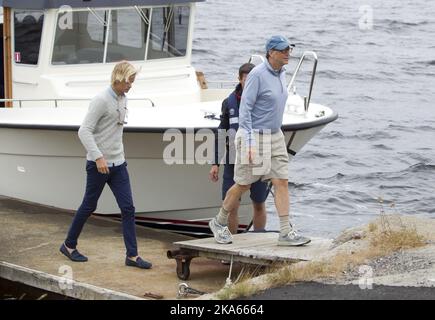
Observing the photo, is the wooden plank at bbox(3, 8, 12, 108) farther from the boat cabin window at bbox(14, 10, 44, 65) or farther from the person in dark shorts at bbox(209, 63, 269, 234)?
the person in dark shorts at bbox(209, 63, 269, 234)

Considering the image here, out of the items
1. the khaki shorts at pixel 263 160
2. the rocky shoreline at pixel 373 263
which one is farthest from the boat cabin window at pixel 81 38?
the rocky shoreline at pixel 373 263

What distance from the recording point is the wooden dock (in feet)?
29.1

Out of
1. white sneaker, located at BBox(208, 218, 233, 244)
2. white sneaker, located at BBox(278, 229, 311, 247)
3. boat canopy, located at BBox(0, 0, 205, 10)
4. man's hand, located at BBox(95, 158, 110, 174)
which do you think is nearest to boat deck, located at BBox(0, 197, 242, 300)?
white sneaker, located at BBox(208, 218, 233, 244)

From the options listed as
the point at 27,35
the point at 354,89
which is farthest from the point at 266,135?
the point at 354,89

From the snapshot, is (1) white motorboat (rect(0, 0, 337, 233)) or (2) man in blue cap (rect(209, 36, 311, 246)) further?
(1) white motorboat (rect(0, 0, 337, 233))

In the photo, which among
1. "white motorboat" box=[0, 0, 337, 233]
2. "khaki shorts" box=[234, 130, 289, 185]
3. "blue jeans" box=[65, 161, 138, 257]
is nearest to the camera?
"khaki shorts" box=[234, 130, 289, 185]

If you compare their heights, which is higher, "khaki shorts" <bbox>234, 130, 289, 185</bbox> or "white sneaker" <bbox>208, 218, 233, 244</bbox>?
"khaki shorts" <bbox>234, 130, 289, 185</bbox>

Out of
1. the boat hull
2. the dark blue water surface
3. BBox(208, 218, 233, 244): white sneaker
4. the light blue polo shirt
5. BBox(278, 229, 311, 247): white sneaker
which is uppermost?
the light blue polo shirt

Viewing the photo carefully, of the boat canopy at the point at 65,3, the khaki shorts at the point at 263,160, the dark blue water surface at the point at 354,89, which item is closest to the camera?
the khaki shorts at the point at 263,160

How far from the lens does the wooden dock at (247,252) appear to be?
29.1ft

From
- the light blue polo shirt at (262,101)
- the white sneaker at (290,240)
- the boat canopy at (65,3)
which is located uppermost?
the light blue polo shirt at (262,101)

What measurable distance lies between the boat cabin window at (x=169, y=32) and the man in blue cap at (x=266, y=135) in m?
3.73

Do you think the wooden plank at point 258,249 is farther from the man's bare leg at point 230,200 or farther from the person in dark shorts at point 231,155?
the person in dark shorts at point 231,155
